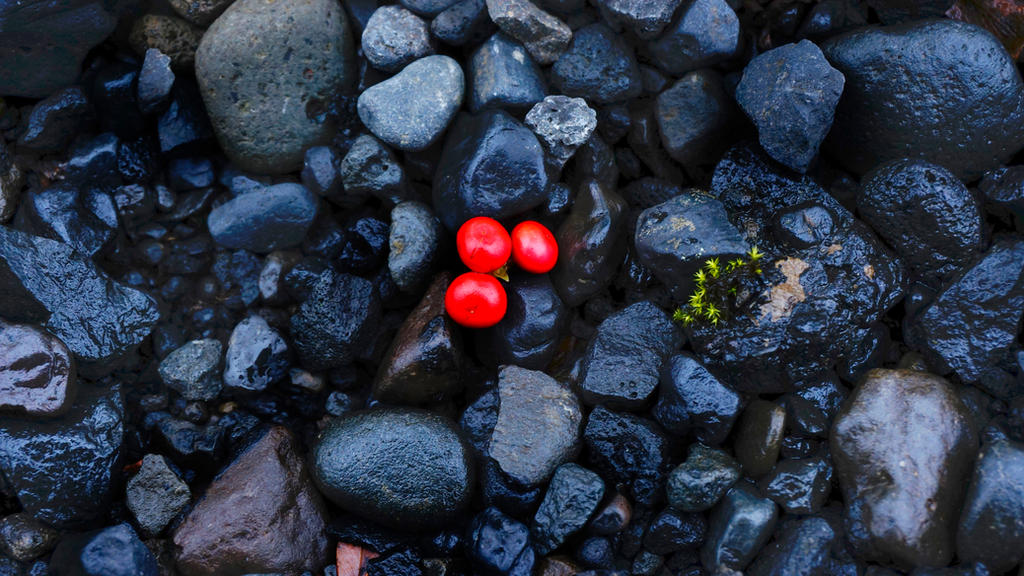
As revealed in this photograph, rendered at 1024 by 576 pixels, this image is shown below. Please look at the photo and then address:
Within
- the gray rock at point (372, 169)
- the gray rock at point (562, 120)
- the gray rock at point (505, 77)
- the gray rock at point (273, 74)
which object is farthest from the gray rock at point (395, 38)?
the gray rock at point (562, 120)

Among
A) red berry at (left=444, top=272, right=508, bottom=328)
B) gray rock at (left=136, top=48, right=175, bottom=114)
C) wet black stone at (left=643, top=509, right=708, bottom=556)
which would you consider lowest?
wet black stone at (left=643, top=509, right=708, bottom=556)

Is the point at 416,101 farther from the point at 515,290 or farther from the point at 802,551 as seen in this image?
the point at 802,551

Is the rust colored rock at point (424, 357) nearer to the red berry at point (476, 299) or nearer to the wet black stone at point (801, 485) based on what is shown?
the red berry at point (476, 299)

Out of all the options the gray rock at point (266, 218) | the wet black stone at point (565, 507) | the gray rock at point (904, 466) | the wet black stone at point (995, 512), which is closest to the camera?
the wet black stone at point (995, 512)

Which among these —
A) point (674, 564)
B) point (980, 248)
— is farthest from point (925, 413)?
point (674, 564)

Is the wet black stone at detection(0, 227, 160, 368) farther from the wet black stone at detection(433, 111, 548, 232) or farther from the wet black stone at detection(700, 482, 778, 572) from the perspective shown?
the wet black stone at detection(700, 482, 778, 572)

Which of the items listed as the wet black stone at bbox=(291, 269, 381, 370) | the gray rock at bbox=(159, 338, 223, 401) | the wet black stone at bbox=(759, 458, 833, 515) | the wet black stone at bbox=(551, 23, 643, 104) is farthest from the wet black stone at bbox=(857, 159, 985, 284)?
the gray rock at bbox=(159, 338, 223, 401)
